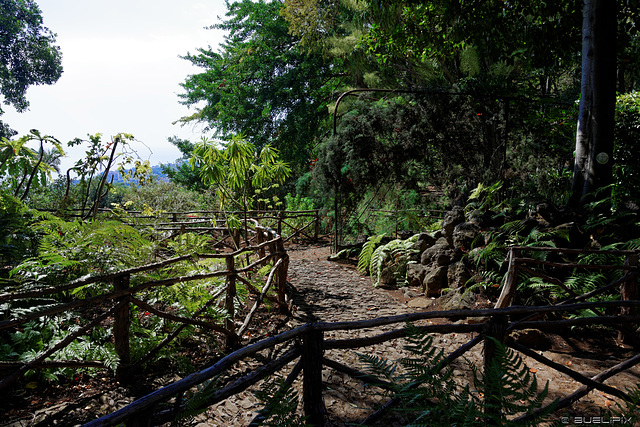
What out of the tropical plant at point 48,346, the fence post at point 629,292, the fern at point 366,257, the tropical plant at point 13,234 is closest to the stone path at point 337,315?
Result: the fern at point 366,257

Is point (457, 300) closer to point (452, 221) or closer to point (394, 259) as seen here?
point (452, 221)

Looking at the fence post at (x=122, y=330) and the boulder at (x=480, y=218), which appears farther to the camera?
the boulder at (x=480, y=218)

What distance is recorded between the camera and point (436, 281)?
498 centimetres

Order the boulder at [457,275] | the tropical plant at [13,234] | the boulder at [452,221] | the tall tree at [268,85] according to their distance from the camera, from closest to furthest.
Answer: the tropical plant at [13,234]
the boulder at [457,275]
the boulder at [452,221]
the tall tree at [268,85]

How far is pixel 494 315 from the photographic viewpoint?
6.86ft

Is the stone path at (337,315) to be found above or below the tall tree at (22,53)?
below

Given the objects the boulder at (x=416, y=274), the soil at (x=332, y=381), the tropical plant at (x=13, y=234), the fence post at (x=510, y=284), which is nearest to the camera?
the soil at (x=332, y=381)

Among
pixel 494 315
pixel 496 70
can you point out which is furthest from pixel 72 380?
pixel 496 70

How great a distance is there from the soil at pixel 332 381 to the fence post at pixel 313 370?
19 centimetres

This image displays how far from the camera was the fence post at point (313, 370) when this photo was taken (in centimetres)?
175

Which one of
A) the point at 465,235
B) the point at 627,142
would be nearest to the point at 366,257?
the point at 465,235

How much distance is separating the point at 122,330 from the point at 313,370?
1530mm

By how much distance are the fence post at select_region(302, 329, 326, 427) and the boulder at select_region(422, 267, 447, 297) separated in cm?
358

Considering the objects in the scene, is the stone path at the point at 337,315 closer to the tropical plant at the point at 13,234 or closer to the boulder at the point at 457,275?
the boulder at the point at 457,275
